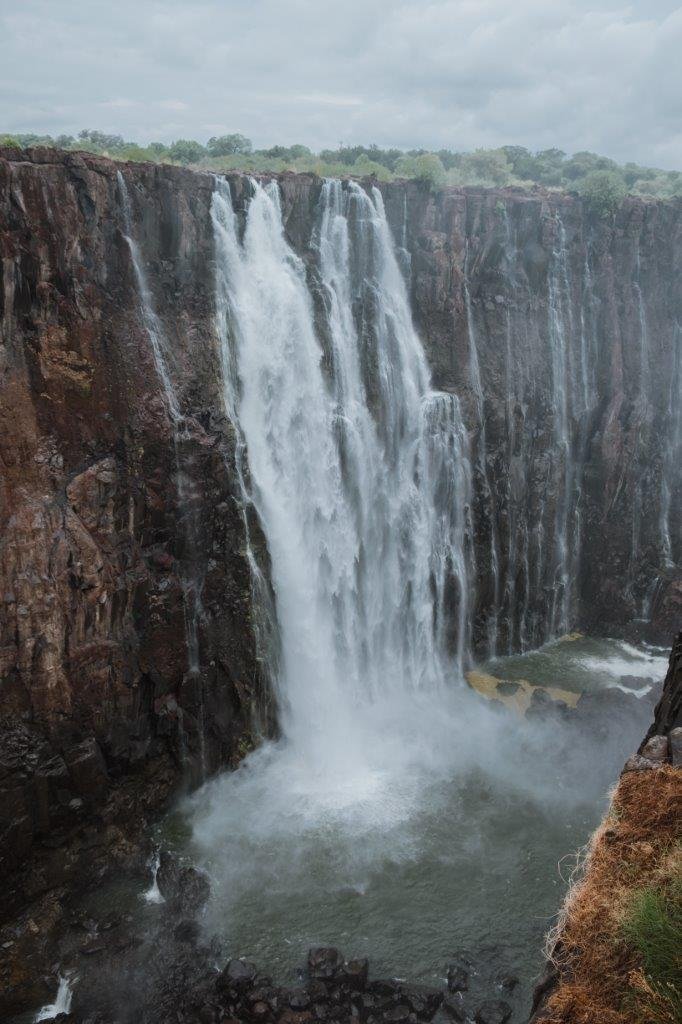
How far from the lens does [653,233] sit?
29.3 metres

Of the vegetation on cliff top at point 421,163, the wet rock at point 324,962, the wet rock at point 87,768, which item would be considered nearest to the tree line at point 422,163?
the vegetation on cliff top at point 421,163

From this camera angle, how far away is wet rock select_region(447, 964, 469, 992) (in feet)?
47.3

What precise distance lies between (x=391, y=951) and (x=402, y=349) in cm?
1771

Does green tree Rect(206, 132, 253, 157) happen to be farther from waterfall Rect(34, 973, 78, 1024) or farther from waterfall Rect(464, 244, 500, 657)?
waterfall Rect(34, 973, 78, 1024)

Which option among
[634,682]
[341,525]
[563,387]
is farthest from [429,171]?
[634,682]

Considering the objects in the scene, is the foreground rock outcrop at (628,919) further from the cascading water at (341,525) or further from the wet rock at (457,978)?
the cascading water at (341,525)

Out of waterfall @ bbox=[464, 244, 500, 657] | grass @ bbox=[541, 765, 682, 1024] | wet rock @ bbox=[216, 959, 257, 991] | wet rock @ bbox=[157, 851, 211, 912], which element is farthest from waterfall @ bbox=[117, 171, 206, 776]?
grass @ bbox=[541, 765, 682, 1024]

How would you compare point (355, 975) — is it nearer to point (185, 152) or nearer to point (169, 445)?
point (169, 445)

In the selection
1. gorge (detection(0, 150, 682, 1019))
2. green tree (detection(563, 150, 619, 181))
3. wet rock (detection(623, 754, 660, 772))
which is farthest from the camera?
green tree (detection(563, 150, 619, 181))

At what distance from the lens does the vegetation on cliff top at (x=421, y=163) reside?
27.0 metres

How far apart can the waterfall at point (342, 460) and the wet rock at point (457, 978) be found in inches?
269

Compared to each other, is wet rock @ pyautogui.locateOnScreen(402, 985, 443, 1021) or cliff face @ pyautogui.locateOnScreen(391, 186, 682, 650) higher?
cliff face @ pyautogui.locateOnScreen(391, 186, 682, 650)

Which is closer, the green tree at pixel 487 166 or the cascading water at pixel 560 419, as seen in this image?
the cascading water at pixel 560 419

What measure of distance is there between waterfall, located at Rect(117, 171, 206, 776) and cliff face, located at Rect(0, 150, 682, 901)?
6 cm
